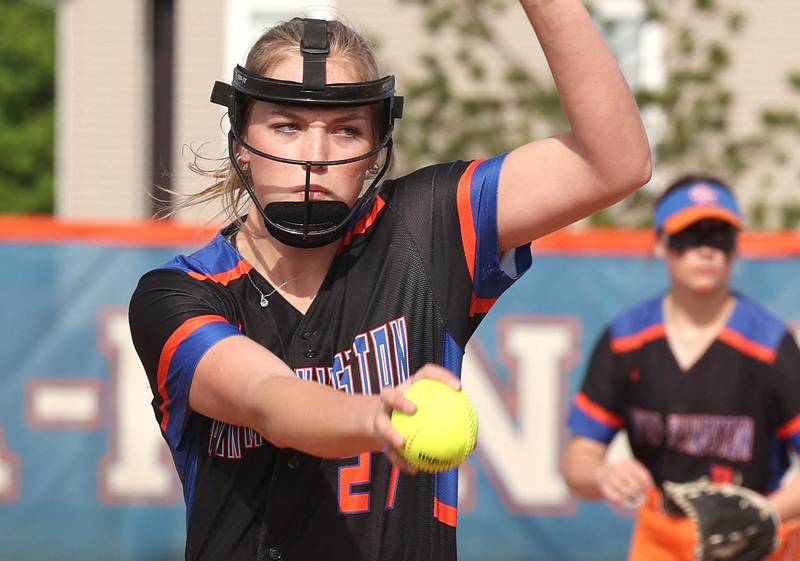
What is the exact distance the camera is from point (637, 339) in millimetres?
4934

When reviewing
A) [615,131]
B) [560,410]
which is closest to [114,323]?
[560,410]

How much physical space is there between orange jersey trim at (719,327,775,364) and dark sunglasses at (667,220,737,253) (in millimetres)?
365

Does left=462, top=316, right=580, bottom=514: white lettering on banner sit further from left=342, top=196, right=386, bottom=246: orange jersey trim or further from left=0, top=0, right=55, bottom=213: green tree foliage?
left=0, top=0, right=55, bottom=213: green tree foliage

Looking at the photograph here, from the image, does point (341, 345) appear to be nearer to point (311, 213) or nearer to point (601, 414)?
point (311, 213)

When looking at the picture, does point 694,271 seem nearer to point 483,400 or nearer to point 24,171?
point 483,400

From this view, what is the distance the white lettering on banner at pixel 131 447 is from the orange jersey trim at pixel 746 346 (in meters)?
3.38

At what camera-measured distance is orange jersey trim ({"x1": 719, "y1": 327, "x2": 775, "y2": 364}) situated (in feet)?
15.6

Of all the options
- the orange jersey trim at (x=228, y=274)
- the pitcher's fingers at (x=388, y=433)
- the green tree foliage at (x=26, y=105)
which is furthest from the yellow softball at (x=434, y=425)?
the green tree foliage at (x=26, y=105)

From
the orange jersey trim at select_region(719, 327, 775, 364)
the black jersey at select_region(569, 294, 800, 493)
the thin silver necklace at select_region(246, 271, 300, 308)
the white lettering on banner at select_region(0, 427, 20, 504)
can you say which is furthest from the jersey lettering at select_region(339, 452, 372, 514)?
the white lettering on banner at select_region(0, 427, 20, 504)

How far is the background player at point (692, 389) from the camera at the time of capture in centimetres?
468

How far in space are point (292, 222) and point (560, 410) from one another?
15.4 feet

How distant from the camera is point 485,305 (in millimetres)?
2688

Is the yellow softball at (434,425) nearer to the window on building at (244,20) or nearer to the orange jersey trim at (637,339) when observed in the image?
the orange jersey trim at (637,339)

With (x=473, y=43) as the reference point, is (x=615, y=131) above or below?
below
